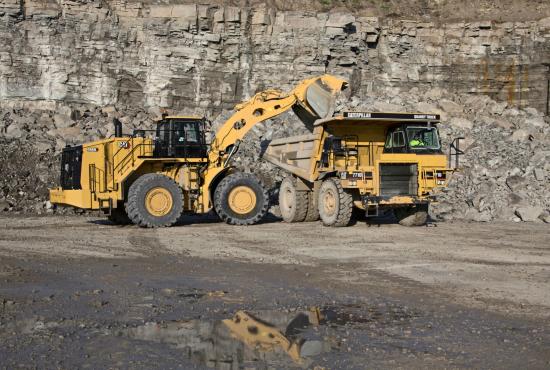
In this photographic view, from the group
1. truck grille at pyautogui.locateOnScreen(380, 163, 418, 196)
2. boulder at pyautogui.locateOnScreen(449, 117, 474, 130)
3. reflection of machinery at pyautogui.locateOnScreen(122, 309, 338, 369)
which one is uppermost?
boulder at pyautogui.locateOnScreen(449, 117, 474, 130)

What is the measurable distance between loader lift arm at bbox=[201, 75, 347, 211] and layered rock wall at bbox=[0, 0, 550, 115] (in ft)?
43.4

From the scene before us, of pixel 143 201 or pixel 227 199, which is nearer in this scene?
pixel 143 201

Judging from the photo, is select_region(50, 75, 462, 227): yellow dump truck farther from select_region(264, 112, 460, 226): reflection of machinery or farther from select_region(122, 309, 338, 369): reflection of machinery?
select_region(122, 309, 338, 369): reflection of machinery

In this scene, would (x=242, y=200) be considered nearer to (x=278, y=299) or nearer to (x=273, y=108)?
(x=273, y=108)

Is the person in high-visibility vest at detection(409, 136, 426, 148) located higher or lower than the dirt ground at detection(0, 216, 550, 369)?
higher

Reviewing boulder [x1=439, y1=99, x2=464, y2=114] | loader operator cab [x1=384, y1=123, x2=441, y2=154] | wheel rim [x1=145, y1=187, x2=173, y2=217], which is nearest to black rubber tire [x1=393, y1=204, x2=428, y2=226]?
loader operator cab [x1=384, y1=123, x2=441, y2=154]

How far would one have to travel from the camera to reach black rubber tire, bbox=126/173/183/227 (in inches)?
661

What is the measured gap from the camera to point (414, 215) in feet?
57.4

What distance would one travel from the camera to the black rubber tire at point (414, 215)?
1742 cm

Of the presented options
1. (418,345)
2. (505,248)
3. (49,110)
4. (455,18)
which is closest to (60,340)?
(418,345)

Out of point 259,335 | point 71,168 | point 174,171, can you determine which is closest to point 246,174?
point 174,171

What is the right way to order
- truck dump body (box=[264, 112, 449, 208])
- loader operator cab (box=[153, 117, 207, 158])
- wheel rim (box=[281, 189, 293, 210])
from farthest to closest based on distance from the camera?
wheel rim (box=[281, 189, 293, 210]), loader operator cab (box=[153, 117, 207, 158]), truck dump body (box=[264, 112, 449, 208])

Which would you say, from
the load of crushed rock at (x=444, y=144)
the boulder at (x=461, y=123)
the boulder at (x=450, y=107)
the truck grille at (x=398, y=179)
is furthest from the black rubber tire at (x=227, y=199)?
the boulder at (x=450, y=107)

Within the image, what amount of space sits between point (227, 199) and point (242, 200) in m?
0.37
